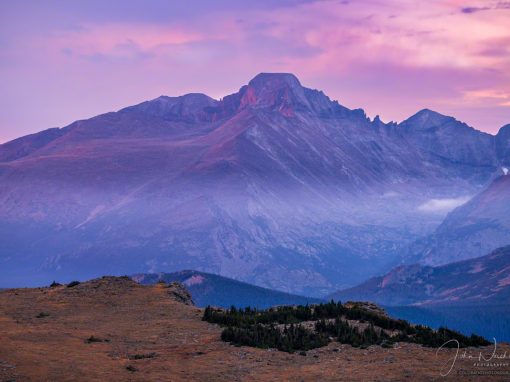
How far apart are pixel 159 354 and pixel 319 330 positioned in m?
14.7

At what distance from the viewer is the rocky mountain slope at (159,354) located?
54.5 metres

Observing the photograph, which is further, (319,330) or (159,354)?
(319,330)

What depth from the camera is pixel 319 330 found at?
6869 centimetres

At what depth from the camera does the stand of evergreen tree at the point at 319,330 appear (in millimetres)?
64125

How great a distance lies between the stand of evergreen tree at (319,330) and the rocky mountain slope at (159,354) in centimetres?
118

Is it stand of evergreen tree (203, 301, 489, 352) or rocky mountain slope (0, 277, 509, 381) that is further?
stand of evergreen tree (203, 301, 489, 352)

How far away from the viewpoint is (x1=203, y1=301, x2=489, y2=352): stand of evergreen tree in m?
64.1

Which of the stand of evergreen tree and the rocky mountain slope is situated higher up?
the stand of evergreen tree

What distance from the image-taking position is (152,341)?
65500mm

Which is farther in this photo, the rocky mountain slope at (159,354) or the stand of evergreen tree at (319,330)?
the stand of evergreen tree at (319,330)

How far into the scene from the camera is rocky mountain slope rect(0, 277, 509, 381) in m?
54.5

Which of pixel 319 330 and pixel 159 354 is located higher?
pixel 319 330

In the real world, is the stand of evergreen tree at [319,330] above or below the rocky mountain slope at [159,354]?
above

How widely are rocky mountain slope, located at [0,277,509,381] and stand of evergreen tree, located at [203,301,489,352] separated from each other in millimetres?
1177
